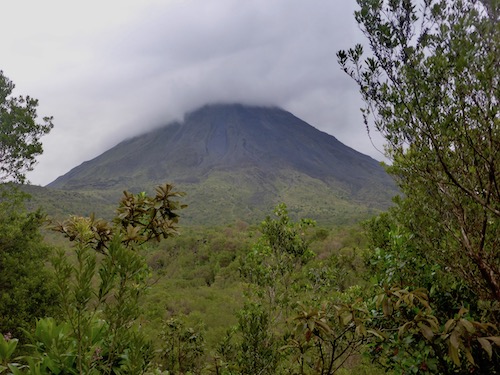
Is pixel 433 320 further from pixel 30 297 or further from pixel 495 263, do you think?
pixel 30 297

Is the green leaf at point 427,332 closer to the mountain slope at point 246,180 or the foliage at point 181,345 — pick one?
the foliage at point 181,345

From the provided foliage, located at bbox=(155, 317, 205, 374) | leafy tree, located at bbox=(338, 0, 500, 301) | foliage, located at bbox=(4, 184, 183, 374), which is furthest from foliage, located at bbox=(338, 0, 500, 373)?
foliage, located at bbox=(155, 317, 205, 374)

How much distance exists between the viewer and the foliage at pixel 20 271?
8.98 m

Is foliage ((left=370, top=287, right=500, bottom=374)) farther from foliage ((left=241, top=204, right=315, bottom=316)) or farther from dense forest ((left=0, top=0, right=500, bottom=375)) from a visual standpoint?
foliage ((left=241, top=204, right=315, bottom=316))

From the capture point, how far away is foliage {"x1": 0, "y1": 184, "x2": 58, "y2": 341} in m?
8.98

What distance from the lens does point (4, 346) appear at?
2.16 meters

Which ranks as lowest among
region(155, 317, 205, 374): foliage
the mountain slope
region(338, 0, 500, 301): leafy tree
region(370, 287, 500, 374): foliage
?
region(155, 317, 205, 374): foliage

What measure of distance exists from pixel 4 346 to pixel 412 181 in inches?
153

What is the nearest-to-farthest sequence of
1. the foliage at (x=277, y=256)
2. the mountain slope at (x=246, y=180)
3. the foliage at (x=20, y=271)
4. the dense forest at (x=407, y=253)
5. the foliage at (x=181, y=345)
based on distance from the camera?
1. the dense forest at (x=407, y=253)
2. the foliage at (x=277, y=256)
3. the foliage at (x=181, y=345)
4. the foliage at (x=20, y=271)
5. the mountain slope at (x=246, y=180)

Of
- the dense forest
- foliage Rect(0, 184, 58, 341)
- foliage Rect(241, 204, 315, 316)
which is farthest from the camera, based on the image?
foliage Rect(0, 184, 58, 341)

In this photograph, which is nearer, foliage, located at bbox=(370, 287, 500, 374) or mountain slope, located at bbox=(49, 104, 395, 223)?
foliage, located at bbox=(370, 287, 500, 374)

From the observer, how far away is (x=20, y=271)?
9.80 m

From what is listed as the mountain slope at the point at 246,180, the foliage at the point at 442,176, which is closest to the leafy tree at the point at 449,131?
the foliage at the point at 442,176

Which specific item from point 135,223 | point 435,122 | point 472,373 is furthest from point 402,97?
point 135,223
